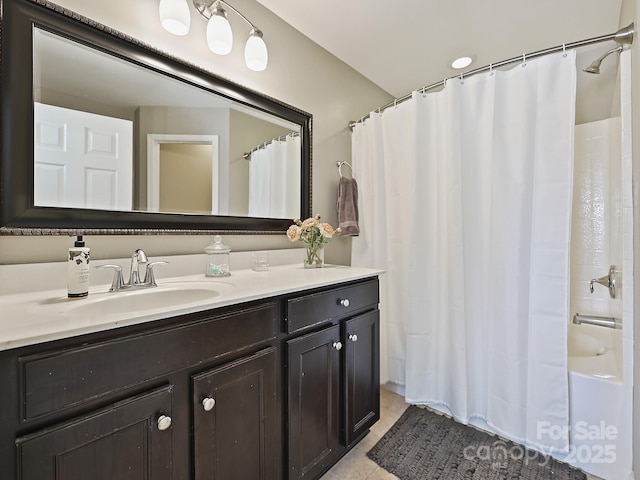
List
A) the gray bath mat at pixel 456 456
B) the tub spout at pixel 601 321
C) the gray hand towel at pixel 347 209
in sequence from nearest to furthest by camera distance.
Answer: the gray bath mat at pixel 456 456 < the tub spout at pixel 601 321 < the gray hand towel at pixel 347 209

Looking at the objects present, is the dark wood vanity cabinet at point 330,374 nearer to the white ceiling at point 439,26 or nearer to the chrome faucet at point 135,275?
the chrome faucet at point 135,275

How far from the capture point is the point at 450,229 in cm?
171

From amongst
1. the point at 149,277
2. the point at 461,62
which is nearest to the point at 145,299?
the point at 149,277

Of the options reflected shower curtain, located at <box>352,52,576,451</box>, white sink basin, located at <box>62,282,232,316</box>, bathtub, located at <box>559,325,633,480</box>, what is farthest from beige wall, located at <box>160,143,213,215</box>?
bathtub, located at <box>559,325,633,480</box>

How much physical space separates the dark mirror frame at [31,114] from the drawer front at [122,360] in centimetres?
60

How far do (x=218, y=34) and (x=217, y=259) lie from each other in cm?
105

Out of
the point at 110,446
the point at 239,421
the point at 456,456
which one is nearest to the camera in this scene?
the point at 110,446

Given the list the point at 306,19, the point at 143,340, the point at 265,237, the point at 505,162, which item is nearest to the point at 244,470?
the point at 143,340

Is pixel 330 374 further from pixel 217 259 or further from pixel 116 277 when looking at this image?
pixel 116 277

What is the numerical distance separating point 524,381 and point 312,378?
1.12m

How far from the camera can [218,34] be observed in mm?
1366

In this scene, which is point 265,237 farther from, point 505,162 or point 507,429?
point 507,429

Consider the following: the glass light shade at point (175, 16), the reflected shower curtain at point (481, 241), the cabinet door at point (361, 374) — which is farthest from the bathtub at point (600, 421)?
the glass light shade at point (175, 16)

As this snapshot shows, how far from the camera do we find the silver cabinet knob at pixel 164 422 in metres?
0.76
